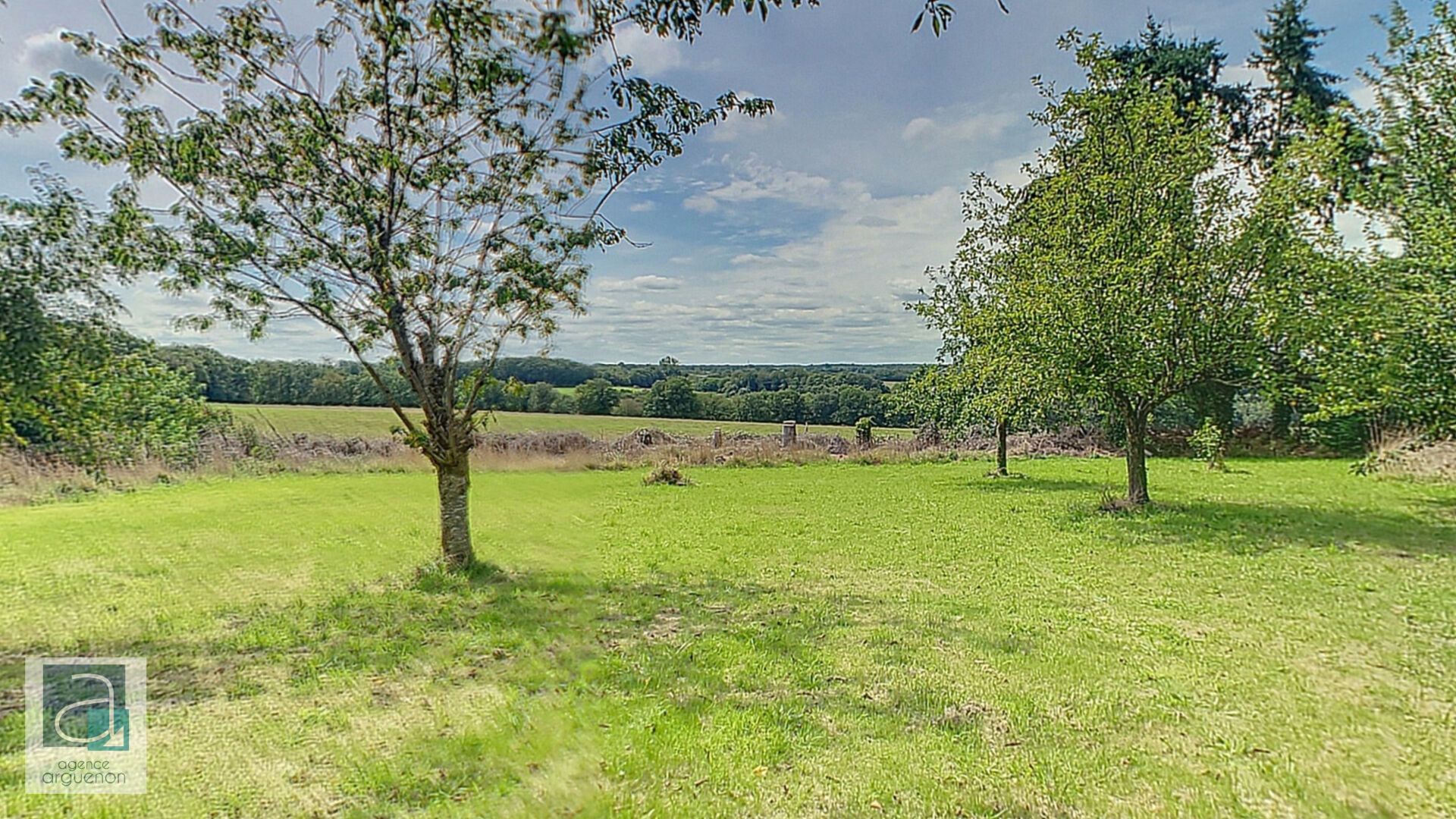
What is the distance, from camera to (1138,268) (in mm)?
8969

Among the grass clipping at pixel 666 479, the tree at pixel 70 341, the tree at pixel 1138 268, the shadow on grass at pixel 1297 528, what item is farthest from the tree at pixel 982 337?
the tree at pixel 70 341

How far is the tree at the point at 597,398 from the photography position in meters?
25.5

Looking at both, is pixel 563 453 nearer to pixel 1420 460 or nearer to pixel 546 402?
pixel 546 402

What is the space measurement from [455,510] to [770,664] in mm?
3739

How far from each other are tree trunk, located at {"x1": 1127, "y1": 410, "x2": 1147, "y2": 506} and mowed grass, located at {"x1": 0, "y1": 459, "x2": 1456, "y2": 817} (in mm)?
696

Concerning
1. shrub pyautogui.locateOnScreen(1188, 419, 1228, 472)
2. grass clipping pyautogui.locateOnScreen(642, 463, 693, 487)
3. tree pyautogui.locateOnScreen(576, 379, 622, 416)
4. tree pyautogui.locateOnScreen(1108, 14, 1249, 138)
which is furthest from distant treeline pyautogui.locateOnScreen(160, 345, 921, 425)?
tree pyautogui.locateOnScreen(1108, 14, 1249, 138)

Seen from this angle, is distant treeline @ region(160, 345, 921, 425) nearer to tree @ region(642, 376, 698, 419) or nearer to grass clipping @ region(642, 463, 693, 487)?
tree @ region(642, 376, 698, 419)

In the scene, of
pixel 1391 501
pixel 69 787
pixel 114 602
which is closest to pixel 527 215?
pixel 114 602

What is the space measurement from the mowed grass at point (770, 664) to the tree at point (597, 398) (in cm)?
1594

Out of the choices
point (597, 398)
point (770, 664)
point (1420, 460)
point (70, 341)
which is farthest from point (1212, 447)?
point (70, 341)

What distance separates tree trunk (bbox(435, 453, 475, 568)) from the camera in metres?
6.67

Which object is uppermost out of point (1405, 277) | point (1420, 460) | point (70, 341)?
point (1405, 277)

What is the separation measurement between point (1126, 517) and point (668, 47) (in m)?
8.56

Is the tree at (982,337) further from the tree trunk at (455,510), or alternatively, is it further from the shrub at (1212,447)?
the tree trunk at (455,510)
